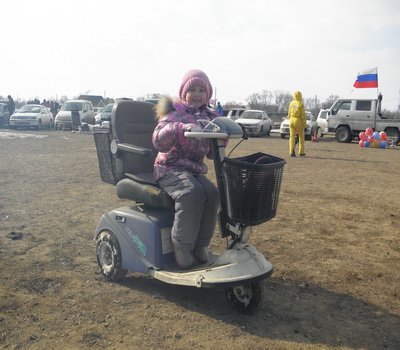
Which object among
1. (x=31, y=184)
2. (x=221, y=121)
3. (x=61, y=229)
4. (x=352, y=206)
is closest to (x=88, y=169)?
(x=31, y=184)

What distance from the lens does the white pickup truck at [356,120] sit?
66.4 feet

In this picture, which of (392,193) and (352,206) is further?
(392,193)

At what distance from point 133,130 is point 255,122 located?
2166 centimetres

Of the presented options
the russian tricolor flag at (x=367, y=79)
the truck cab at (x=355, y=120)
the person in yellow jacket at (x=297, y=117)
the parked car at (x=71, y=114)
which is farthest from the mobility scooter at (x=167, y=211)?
the parked car at (x=71, y=114)

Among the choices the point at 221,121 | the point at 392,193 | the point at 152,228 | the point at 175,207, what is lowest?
the point at 392,193

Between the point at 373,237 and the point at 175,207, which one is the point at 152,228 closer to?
the point at 175,207

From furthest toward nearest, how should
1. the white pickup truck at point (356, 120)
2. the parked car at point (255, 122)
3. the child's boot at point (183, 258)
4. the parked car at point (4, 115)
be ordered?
the parked car at point (4, 115)
the parked car at point (255, 122)
the white pickup truck at point (356, 120)
the child's boot at point (183, 258)

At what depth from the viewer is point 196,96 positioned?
11.2 ft

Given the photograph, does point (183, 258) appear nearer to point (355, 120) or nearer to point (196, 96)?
point (196, 96)

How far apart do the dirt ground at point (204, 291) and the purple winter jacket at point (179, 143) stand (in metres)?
1.03

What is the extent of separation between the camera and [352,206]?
662cm

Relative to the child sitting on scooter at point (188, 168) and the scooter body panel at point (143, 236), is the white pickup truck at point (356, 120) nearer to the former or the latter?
the child sitting on scooter at point (188, 168)

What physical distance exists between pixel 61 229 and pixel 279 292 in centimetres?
270

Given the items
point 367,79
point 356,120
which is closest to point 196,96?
point 356,120
